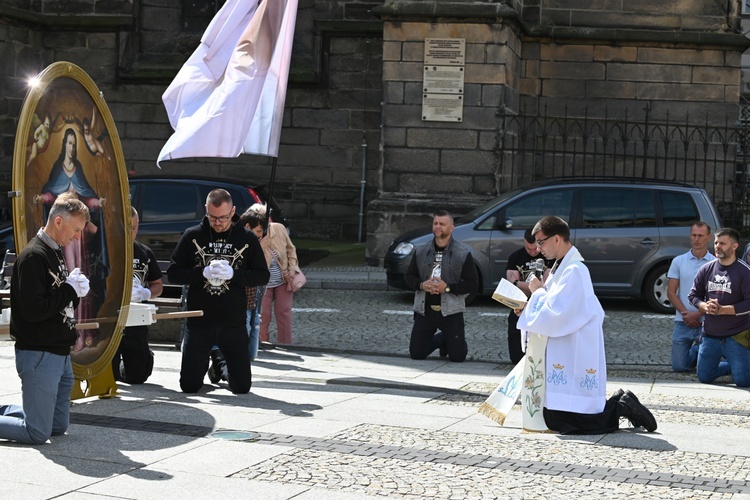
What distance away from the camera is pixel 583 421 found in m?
8.00

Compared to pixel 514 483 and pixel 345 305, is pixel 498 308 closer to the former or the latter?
pixel 345 305

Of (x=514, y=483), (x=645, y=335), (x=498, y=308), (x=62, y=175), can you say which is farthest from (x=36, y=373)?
(x=498, y=308)

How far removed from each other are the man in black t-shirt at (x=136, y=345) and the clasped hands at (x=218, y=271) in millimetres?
761

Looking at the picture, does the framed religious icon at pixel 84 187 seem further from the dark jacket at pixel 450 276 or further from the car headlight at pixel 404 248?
the car headlight at pixel 404 248

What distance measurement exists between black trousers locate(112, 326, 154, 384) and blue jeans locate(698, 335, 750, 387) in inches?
189

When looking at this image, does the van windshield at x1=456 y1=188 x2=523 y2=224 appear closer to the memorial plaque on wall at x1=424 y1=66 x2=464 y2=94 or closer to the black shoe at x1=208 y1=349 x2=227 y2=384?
the memorial plaque on wall at x1=424 y1=66 x2=464 y2=94

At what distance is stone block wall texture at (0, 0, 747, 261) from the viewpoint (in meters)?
19.9

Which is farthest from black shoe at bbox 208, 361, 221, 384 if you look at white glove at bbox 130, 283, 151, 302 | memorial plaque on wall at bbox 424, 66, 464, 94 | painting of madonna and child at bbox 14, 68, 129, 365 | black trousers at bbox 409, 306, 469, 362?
memorial plaque on wall at bbox 424, 66, 464, 94

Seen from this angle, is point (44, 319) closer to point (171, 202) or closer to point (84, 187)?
point (84, 187)

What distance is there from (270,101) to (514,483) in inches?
223

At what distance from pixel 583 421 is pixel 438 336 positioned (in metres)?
Result: 4.03

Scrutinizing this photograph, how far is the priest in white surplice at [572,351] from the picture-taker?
8.00 meters

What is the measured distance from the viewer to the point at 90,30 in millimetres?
23844

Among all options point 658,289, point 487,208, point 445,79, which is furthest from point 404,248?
point 445,79
